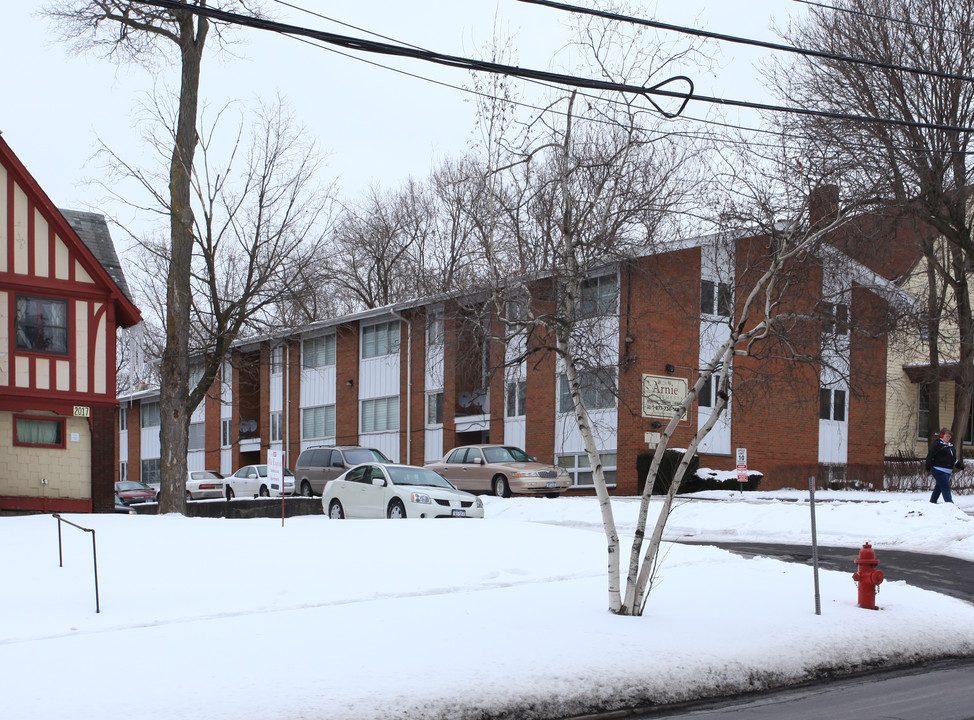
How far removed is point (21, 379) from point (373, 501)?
29.8ft

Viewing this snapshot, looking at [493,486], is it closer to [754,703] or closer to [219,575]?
[219,575]

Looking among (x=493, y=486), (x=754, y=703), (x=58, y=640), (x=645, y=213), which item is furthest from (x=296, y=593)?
(x=493, y=486)

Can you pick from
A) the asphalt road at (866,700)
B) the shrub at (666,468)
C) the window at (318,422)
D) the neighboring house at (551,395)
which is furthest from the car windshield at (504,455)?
the asphalt road at (866,700)

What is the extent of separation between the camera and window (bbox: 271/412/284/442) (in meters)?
47.9

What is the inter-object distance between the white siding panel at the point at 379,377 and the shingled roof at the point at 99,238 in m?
14.5

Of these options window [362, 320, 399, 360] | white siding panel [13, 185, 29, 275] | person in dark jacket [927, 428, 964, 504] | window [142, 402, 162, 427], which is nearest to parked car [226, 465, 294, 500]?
window [362, 320, 399, 360]

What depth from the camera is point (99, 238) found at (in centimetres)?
2900

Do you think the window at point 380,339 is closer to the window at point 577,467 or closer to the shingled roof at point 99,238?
the window at point 577,467

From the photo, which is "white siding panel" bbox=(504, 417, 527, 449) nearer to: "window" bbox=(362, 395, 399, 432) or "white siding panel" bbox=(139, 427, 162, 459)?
"window" bbox=(362, 395, 399, 432)

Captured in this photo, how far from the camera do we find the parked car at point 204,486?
42.8m

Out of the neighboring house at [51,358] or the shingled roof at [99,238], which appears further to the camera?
the shingled roof at [99,238]

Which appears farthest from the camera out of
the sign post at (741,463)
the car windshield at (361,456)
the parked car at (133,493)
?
the parked car at (133,493)

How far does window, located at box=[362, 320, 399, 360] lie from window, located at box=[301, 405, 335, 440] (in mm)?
3607

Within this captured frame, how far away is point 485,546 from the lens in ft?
50.8
